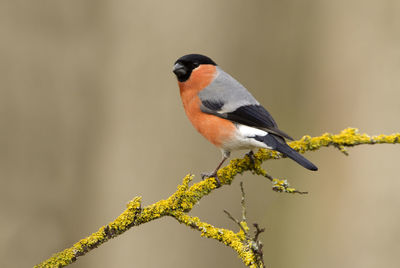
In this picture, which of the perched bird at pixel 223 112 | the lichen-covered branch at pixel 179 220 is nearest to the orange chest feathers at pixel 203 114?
the perched bird at pixel 223 112

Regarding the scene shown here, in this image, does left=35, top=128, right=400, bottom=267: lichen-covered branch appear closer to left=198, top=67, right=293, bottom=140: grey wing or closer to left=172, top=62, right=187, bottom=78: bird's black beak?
left=198, top=67, right=293, bottom=140: grey wing

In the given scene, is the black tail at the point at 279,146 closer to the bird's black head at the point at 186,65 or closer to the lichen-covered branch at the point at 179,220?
the lichen-covered branch at the point at 179,220

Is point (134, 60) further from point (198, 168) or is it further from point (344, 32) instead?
point (344, 32)

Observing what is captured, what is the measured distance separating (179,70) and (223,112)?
0.26 meters

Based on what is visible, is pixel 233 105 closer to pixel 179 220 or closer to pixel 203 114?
pixel 203 114

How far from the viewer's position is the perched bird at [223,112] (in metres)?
1.82

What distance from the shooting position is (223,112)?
1899 mm

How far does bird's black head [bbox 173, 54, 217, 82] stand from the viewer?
6.52 ft

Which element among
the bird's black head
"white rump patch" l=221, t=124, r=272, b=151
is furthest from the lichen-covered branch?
the bird's black head

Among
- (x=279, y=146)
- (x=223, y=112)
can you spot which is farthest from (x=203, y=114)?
(x=279, y=146)

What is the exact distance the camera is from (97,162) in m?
2.51

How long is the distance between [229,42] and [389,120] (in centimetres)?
103

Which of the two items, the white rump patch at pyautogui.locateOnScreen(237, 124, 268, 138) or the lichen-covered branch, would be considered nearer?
the lichen-covered branch

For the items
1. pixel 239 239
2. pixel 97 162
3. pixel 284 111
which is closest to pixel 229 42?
pixel 284 111
